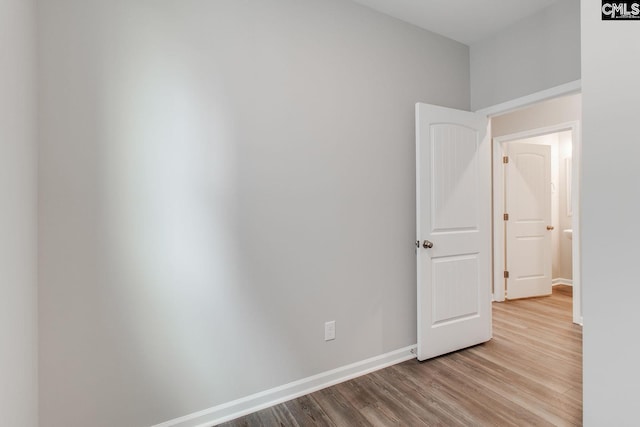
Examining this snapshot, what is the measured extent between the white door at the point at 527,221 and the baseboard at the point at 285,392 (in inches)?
95.5

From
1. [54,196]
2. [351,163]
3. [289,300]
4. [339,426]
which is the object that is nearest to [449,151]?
[351,163]

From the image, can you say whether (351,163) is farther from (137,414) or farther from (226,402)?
(137,414)

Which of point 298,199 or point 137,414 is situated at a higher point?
point 298,199

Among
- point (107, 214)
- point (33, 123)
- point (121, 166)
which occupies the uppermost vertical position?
point (33, 123)

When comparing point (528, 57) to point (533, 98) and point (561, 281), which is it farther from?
point (561, 281)

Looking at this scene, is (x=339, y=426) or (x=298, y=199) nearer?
(x=339, y=426)

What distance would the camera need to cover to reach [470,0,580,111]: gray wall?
220cm

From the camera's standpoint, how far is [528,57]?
2.44 m

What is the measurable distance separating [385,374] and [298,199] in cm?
143

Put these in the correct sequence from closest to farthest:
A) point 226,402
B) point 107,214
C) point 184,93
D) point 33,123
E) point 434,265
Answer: point 33,123 < point 107,214 < point 184,93 < point 226,402 < point 434,265

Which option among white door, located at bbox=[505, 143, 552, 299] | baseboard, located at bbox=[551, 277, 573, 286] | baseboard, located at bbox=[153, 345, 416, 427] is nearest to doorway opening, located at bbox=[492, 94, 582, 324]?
white door, located at bbox=[505, 143, 552, 299]

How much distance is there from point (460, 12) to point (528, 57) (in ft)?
2.11

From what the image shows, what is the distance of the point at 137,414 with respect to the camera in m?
1.59

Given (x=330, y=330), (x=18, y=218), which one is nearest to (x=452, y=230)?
(x=330, y=330)
